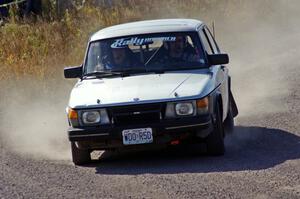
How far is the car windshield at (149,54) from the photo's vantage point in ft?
34.9

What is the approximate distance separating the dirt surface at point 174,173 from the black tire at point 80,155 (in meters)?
0.09

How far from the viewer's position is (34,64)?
1873 cm

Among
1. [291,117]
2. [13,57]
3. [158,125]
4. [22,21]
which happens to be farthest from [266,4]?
[158,125]

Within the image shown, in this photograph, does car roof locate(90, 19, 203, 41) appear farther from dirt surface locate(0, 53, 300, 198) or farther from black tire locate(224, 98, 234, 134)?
dirt surface locate(0, 53, 300, 198)

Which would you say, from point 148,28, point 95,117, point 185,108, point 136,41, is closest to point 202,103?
point 185,108

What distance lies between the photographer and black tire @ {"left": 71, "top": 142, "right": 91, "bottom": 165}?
9922 mm

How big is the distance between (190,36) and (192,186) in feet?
10.3

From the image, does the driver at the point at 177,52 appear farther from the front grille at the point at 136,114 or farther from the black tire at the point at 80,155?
the black tire at the point at 80,155

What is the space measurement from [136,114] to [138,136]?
0.81 ft

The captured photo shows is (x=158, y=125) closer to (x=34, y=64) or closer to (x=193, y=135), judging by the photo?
(x=193, y=135)

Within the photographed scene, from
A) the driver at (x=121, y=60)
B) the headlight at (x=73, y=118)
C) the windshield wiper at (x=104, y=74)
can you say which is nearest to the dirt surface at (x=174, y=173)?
the headlight at (x=73, y=118)

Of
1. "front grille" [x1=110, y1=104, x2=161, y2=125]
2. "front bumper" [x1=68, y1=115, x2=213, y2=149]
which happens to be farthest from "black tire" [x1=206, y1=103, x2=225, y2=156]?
"front grille" [x1=110, y1=104, x2=161, y2=125]

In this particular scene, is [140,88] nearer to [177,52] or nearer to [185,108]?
[185,108]

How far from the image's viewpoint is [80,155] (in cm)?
995
